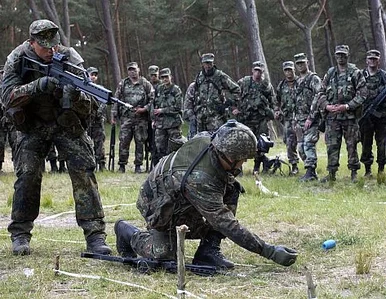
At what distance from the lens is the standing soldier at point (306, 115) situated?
11172 millimetres

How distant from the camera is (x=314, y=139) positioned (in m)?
11.3

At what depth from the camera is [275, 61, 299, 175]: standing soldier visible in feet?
39.9

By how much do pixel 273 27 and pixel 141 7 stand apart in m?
6.72

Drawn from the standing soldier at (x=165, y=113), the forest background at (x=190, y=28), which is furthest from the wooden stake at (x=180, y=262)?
the forest background at (x=190, y=28)

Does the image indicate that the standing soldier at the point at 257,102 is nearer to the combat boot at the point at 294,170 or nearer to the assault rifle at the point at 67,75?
the combat boot at the point at 294,170

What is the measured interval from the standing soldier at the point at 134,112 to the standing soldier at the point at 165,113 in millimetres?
271

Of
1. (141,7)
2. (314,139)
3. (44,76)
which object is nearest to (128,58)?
(141,7)

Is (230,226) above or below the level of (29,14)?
below

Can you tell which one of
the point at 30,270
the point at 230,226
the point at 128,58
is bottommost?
the point at 30,270

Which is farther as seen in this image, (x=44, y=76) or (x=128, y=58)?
(x=128, y=58)

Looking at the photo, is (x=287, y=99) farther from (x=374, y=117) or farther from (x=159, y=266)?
(x=159, y=266)

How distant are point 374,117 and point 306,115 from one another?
129cm

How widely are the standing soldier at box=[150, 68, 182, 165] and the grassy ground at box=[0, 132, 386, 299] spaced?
361 cm

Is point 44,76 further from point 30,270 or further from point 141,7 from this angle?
point 141,7
